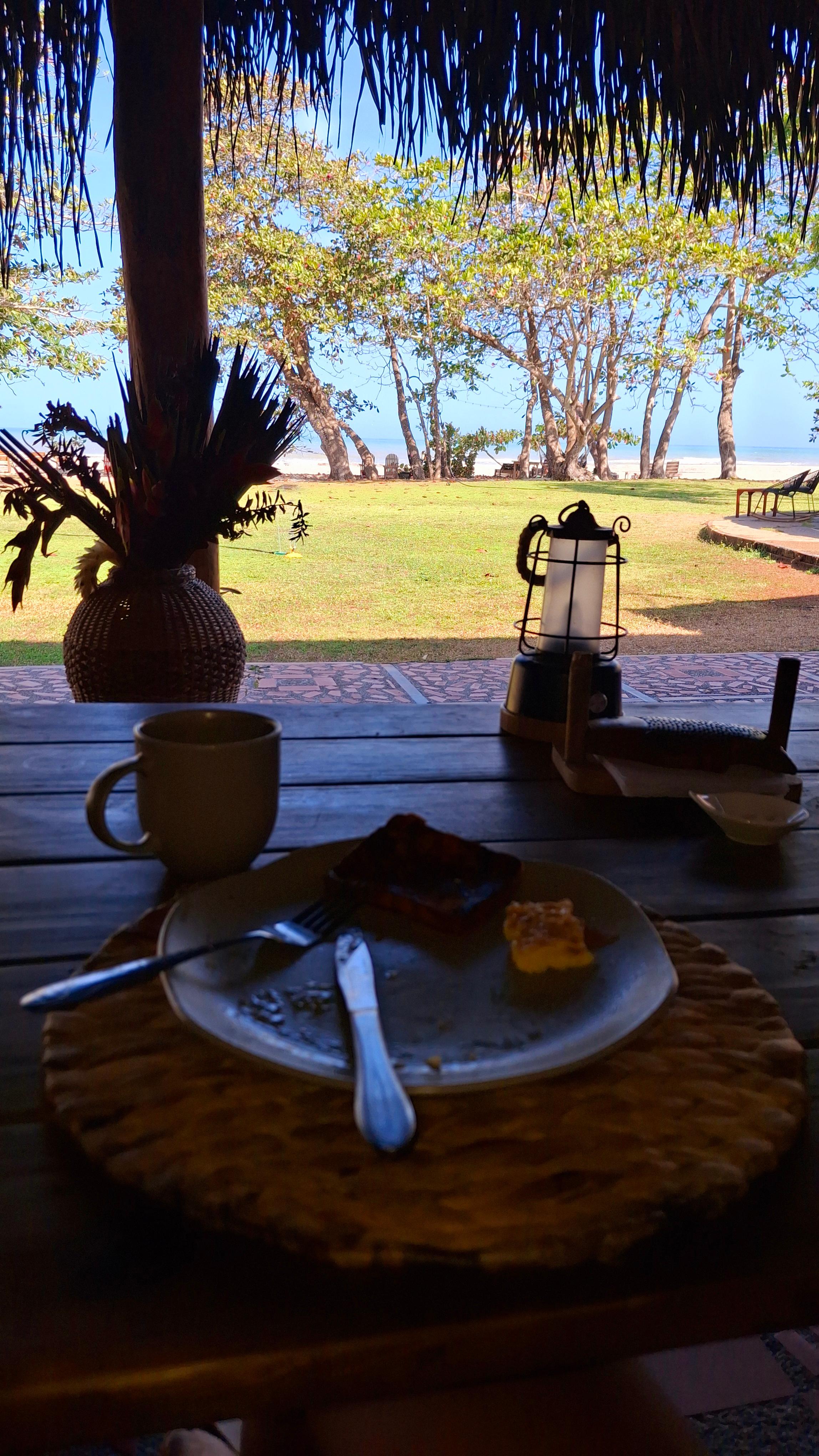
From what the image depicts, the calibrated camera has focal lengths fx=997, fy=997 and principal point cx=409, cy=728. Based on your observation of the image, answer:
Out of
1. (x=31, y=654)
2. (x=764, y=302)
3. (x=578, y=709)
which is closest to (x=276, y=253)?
(x=764, y=302)

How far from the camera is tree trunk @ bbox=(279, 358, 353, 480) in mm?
10656

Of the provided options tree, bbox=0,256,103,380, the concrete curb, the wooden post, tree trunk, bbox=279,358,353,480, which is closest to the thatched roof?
the wooden post

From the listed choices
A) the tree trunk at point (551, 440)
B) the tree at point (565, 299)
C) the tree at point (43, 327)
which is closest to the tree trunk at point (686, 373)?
the tree at point (565, 299)

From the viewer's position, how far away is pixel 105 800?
26.8 inches

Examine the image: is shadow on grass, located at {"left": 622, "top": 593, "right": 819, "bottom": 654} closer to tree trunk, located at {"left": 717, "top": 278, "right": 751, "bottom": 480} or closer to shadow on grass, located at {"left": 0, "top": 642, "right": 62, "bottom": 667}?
shadow on grass, located at {"left": 0, "top": 642, "right": 62, "bottom": 667}

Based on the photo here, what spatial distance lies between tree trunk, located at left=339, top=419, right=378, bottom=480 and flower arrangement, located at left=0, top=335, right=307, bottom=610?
973 cm

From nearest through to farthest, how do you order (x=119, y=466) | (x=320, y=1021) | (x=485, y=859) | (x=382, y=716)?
(x=320, y=1021) < (x=485, y=859) < (x=382, y=716) < (x=119, y=466)

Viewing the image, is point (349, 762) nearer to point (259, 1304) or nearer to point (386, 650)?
point (259, 1304)

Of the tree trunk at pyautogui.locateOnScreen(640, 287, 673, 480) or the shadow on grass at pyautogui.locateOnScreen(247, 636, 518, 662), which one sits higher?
the tree trunk at pyautogui.locateOnScreen(640, 287, 673, 480)

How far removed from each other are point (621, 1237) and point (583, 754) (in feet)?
2.29

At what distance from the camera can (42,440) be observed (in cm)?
192

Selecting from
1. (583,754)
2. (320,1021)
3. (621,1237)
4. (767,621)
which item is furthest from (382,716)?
(767,621)

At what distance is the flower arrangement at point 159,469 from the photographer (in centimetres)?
187

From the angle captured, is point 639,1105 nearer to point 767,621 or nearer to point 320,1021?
point 320,1021
